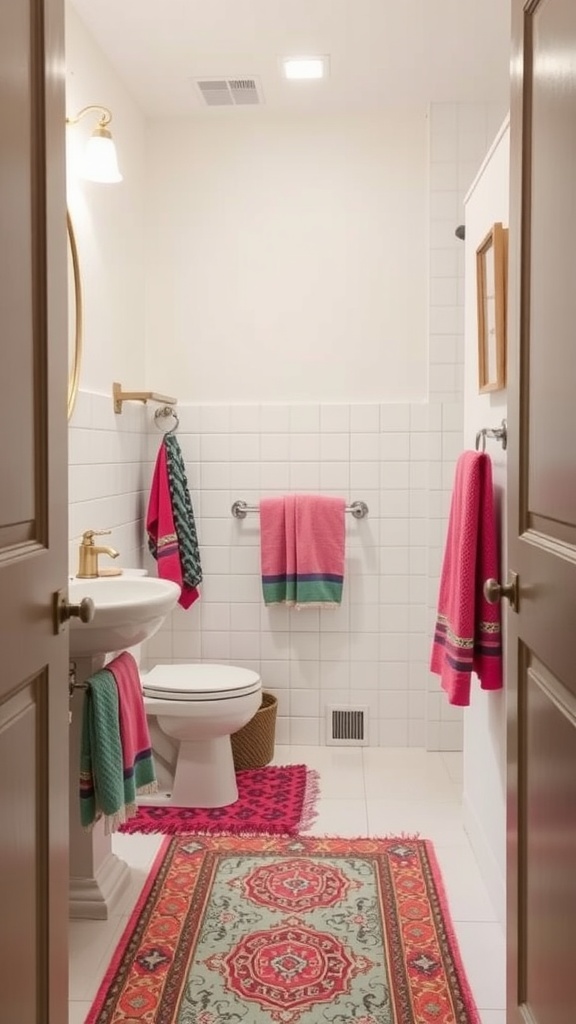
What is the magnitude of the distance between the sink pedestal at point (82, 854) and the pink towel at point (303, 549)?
53.0 inches

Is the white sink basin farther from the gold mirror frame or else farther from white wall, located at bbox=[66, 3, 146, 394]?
white wall, located at bbox=[66, 3, 146, 394]

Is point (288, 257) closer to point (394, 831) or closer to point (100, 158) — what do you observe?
point (100, 158)

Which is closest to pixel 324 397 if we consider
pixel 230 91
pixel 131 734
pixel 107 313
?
pixel 107 313

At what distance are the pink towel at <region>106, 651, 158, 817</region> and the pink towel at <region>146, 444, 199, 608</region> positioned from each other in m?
1.13

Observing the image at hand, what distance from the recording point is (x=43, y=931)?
4.76ft

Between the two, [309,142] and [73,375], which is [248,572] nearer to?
[73,375]

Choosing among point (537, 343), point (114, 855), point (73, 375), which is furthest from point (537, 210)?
point (114, 855)

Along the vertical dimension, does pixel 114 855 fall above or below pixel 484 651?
below

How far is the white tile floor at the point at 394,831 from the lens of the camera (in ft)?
7.24

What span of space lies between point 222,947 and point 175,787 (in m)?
1.00

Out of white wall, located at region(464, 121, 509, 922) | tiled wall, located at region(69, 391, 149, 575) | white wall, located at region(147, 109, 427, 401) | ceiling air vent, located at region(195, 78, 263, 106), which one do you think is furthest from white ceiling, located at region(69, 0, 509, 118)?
tiled wall, located at region(69, 391, 149, 575)

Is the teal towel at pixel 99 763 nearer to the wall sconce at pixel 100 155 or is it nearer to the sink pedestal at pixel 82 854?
the sink pedestal at pixel 82 854

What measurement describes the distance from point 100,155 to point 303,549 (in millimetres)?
1634

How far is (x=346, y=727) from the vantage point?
3930mm
